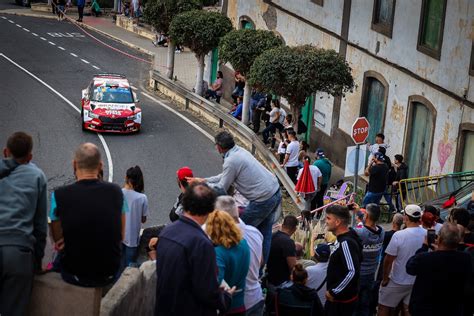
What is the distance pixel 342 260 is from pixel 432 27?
1611 centimetres

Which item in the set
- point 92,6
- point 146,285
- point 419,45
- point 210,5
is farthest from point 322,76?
point 92,6

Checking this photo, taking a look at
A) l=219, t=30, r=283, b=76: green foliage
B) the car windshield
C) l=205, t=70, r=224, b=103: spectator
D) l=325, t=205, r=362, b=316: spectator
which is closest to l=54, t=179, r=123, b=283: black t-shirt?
l=325, t=205, r=362, b=316: spectator

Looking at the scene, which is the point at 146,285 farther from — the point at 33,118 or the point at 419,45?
the point at 33,118

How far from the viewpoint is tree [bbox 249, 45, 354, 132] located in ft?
89.9

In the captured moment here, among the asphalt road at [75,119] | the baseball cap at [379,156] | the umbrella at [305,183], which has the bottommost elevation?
the asphalt road at [75,119]

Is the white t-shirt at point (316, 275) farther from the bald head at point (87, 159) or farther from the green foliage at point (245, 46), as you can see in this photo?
the green foliage at point (245, 46)

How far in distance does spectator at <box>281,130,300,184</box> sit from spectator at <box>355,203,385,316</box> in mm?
13579

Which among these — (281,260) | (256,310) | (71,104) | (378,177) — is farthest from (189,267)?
(71,104)

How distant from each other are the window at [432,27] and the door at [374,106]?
263 centimetres

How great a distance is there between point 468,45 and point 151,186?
338 inches

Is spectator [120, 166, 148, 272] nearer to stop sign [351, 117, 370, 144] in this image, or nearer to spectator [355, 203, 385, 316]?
spectator [355, 203, 385, 316]

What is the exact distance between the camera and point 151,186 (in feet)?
86.4

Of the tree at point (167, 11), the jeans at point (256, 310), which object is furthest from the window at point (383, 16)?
the jeans at point (256, 310)

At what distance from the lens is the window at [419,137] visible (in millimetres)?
25703
